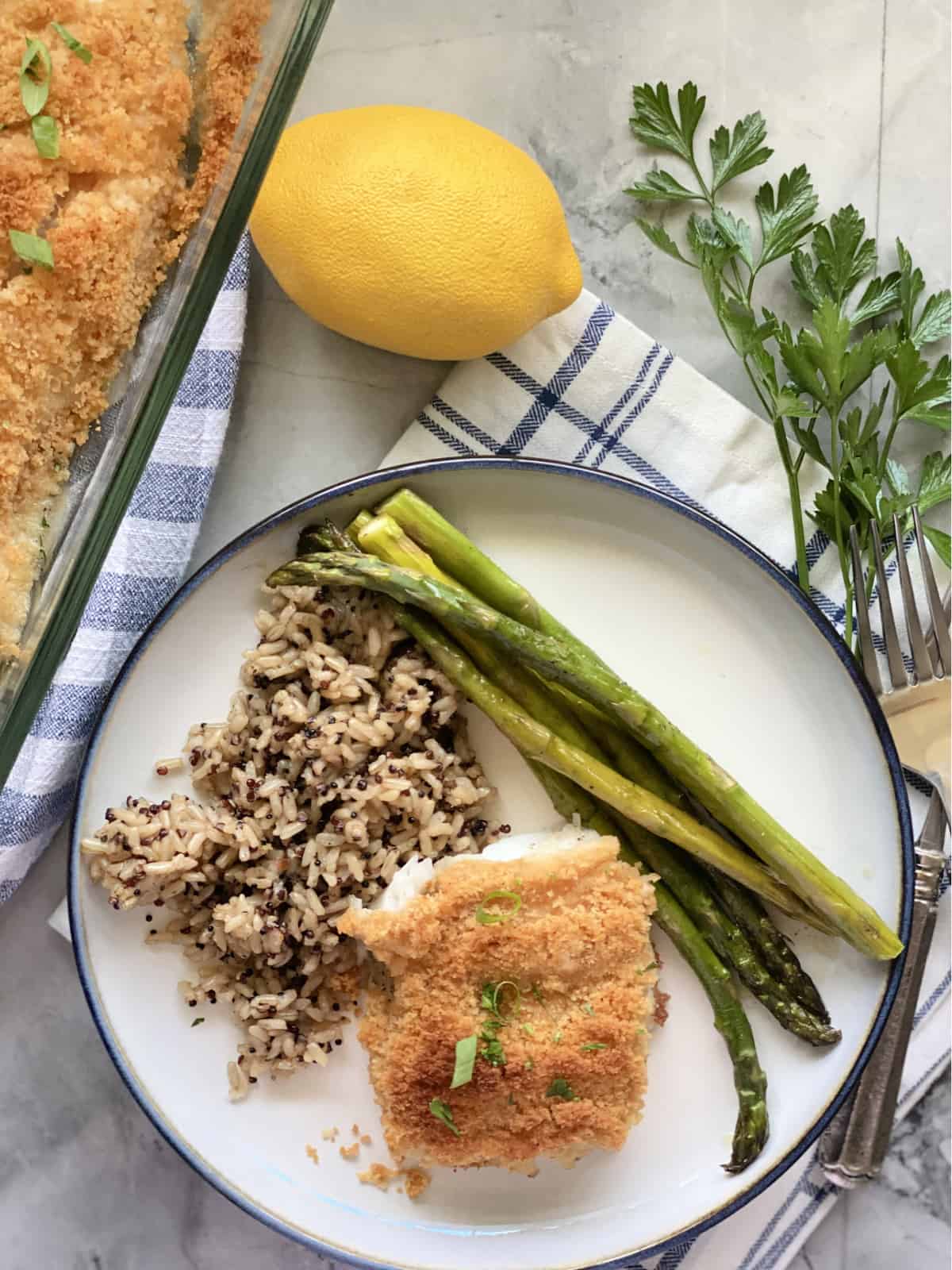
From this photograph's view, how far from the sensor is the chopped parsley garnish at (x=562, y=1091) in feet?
7.72

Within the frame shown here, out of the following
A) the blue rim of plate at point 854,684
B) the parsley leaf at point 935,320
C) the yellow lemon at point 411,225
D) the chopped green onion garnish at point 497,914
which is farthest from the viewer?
the parsley leaf at point 935,320

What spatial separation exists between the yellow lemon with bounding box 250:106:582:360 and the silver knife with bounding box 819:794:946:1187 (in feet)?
5.21

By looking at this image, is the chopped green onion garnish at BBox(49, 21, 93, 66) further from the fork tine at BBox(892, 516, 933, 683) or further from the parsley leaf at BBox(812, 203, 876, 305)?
the fork tine at BBox(892, 516, 933, 683)

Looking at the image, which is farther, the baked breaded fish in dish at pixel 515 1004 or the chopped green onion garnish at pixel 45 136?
the baked breaded fish in dish at pixel 515 1004

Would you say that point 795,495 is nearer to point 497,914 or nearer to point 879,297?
point 879,297

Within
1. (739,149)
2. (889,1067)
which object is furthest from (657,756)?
(739,149)

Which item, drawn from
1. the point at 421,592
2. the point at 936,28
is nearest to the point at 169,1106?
the point at 421,592

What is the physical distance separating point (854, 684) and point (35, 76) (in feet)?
6.84

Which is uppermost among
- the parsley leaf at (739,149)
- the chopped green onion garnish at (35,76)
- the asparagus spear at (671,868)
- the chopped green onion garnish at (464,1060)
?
the parsley leaf at (739,149)

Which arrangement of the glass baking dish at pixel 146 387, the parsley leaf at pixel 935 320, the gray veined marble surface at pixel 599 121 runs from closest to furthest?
the glass baking dish at pixel 146 387 → the parsley leaf at pixel 935 320 → the gray veined marble surface at pixel 599 121

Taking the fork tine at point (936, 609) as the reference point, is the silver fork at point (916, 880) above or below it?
below

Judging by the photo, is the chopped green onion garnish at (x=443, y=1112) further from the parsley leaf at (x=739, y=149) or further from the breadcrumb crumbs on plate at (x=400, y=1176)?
the parsley leaf at (x=739, y=149)

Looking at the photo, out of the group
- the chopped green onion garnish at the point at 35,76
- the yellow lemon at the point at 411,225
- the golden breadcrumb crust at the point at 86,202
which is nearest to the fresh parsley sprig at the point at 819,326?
the yellow lemon at the point at 411,225

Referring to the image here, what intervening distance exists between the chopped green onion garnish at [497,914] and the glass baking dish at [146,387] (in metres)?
1.02
